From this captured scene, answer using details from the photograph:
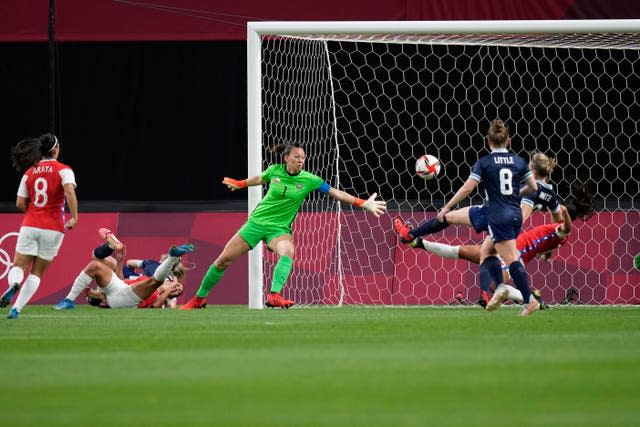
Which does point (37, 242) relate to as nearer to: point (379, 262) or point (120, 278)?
point (120, 278)

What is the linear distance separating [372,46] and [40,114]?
493 cm

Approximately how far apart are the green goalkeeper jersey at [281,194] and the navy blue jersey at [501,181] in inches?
112

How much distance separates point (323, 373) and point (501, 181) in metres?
5.62

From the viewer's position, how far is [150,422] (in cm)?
486

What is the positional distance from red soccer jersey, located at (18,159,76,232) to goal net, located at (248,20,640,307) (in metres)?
2.64

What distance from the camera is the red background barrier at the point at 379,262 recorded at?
15.9 meters

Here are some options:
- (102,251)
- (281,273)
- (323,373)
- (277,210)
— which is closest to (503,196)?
(281,273)

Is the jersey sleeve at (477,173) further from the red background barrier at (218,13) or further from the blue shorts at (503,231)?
the red background barrier at (218,13)

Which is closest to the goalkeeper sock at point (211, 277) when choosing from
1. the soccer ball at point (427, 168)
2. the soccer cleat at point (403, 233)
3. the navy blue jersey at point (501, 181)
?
the soccer cleat at point (403, 233)

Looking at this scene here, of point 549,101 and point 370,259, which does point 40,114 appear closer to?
point 370,259

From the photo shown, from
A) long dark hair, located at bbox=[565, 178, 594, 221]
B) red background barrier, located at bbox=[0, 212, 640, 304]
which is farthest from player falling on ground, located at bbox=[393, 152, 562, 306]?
red background barrier, located at bbox=[0, 212, 640, 304]

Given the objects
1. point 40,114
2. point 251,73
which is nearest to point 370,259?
point 251,73

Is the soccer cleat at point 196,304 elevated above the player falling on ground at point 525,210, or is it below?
below

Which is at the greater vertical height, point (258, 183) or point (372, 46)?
point (372, 46)
